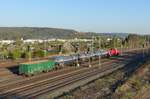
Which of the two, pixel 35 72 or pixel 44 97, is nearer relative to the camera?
pixel 44 97

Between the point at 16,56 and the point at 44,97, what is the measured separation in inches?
2245

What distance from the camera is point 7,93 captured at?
114 feet

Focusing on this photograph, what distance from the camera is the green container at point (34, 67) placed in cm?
5109

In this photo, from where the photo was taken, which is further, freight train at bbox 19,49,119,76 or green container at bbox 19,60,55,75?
freight train at bbox 19,49,119,76

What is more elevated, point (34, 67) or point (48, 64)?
point (34, 67)

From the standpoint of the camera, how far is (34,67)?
5262 centimetres

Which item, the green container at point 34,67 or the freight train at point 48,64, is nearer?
the green container at point 34,67

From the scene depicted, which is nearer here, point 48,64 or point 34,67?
point 34,67

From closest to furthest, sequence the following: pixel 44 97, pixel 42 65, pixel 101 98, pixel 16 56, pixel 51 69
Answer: pixel 101 98
pixel 44 97
pixel 42 65
pixel 51 69
pixel 16 56

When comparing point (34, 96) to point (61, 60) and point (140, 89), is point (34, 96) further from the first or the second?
point (61, 60)

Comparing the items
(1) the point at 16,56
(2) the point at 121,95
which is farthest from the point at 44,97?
(1) the point at 16,56

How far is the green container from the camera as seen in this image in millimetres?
51094

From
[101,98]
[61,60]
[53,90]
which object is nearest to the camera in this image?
[101,98]

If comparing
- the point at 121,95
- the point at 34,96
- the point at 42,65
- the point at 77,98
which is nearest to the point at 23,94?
the point at 34,96
